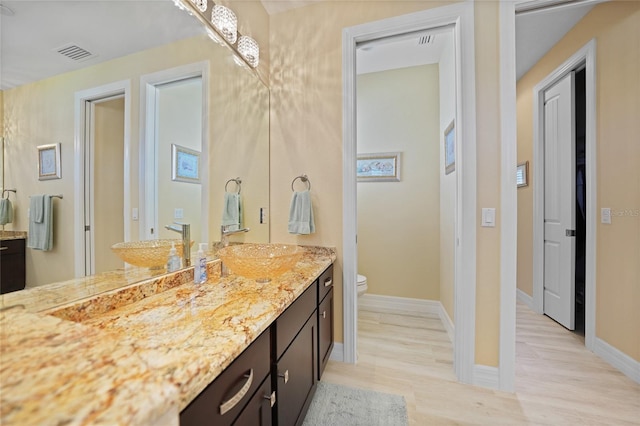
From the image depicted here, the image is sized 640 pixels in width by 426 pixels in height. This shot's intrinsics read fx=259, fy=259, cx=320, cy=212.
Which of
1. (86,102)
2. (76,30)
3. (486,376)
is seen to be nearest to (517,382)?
(486,376)

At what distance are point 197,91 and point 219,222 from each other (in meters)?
0.73

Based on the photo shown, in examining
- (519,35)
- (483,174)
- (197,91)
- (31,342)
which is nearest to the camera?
(31,342)

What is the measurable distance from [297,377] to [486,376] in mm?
1284

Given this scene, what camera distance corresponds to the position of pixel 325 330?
5.47 ft

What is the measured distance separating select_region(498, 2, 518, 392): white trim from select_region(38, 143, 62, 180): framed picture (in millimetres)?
2072

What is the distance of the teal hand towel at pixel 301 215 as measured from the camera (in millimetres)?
1899

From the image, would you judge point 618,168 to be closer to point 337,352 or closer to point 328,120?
point 328,120

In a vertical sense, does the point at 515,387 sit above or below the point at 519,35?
below

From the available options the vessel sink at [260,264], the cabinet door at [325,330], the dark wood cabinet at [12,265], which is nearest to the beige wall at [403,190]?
the cabinet door at [325,330]

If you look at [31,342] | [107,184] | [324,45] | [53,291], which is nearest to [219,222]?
[107,184]

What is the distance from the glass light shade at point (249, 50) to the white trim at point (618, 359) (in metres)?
3.24

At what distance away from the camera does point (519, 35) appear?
2404 millimetres

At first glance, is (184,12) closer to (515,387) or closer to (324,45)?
(324,45)

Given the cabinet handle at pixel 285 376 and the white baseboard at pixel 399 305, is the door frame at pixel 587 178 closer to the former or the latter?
the white baseboard at pixel 399 305
